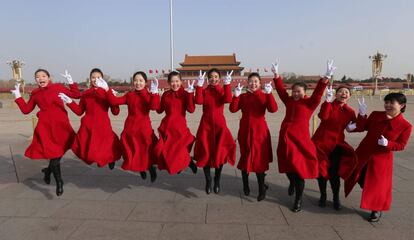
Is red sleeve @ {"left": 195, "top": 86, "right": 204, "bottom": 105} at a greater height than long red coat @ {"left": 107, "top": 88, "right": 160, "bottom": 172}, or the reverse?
red sleeve @ {"left": 195, "top": 86, "right": 204, "bottom": 105}

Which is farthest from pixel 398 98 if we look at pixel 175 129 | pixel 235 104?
pixel 175 129

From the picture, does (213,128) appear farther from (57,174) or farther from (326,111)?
(57,174)

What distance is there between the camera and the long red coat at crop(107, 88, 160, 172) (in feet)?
13.9

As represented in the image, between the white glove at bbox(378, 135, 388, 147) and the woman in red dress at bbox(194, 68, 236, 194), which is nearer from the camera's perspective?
the white glove at bbox(378, 135, 388, 147)

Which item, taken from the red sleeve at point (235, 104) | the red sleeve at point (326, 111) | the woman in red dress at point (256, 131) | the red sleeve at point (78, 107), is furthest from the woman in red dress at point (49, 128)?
the red sleeve at point (326, 111)

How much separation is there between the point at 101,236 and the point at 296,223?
1.99m

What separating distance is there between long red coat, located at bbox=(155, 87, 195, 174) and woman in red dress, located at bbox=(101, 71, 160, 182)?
0.49 ft

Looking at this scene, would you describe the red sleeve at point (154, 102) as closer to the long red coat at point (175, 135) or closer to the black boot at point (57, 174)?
the long red coat at point (175, 135)

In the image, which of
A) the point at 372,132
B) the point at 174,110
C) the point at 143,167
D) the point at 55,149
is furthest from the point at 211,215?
the point at 55,149

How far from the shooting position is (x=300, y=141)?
3654 millimetres

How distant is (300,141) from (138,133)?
210 cm

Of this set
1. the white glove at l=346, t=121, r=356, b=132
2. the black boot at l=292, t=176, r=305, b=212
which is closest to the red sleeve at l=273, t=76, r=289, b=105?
the white glove at l=346, t=121, r=356, b=132

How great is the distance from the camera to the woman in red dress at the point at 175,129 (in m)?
4.11

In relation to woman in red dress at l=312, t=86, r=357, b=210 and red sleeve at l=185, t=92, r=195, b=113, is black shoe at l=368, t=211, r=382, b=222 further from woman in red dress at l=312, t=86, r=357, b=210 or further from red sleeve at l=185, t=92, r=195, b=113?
red sleeve at l=185, t=92, r=195, b=113
